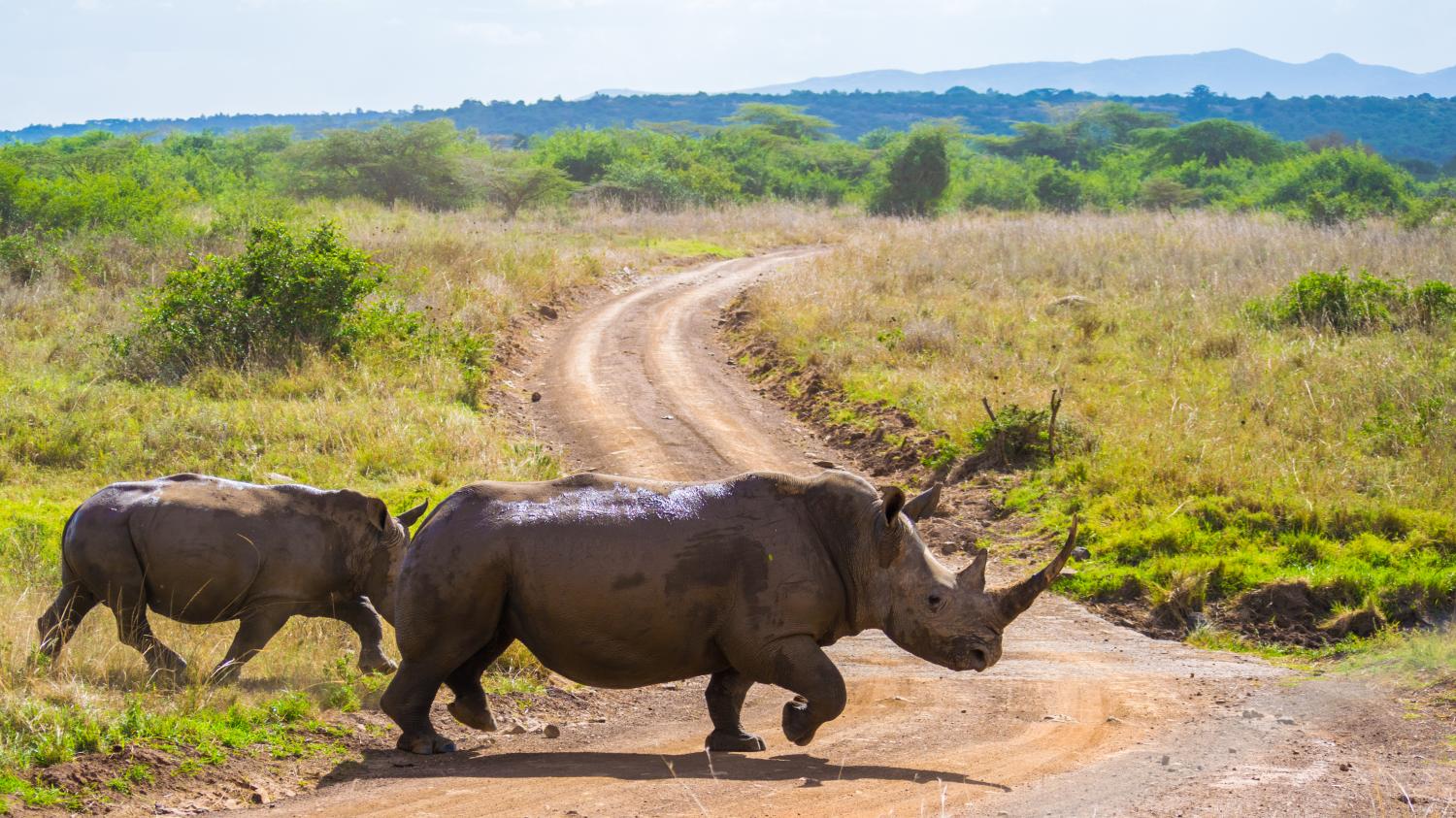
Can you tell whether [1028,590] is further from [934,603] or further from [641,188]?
[641,188]

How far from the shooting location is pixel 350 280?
1964cm

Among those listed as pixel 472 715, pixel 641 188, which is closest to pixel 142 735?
pixel 472 715

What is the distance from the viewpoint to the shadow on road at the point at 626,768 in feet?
22.1

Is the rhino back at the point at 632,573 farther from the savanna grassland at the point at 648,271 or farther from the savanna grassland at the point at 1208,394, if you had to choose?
the savanna grassland at the point at 1208,394

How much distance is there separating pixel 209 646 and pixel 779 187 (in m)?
53.5

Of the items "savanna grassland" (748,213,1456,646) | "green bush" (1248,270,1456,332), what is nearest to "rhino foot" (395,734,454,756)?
"savanna grassland" (748,213,1456,646)

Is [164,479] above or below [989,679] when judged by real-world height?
above

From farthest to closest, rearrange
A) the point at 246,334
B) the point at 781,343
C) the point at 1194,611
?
the point at 781,343
the point at 246,334
the point at 1194,611

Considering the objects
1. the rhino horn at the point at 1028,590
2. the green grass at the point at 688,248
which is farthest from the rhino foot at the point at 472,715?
the green grass at the point at 688,248

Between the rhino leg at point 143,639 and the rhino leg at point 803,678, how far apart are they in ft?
11.3

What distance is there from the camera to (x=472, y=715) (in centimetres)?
756

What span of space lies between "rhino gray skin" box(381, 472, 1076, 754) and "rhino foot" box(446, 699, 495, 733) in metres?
0.22

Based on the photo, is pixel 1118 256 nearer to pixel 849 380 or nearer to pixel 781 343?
pixel 781 343

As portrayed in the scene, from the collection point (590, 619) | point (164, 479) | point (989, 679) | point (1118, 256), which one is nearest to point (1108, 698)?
point (989, 679)
